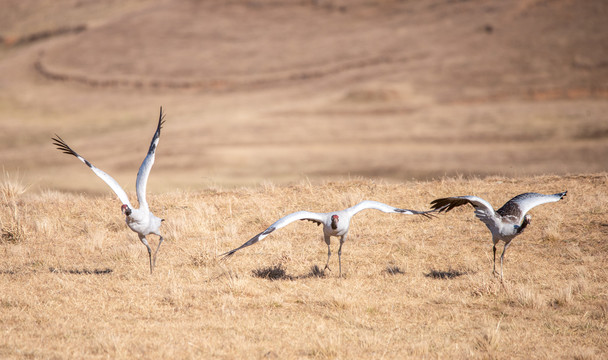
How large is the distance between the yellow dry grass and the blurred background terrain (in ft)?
33.3

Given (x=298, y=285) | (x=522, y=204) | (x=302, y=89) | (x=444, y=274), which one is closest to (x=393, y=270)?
(x=444, y=274)

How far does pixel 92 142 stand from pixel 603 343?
40.4m

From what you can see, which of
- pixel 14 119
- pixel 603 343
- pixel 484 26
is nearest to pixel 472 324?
pixel 603 343

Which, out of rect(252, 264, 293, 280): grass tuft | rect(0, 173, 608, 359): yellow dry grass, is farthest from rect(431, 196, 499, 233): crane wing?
rect(252, 264, 293, 280): grass tuft

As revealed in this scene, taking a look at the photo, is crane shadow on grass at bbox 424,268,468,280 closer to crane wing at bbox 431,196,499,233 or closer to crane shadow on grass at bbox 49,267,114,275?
crane wing at bbox 431,196,499,233

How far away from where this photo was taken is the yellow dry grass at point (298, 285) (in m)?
6.90

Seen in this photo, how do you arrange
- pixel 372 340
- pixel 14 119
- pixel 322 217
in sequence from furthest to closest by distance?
pixel 14 119 → pixel 322 217 → pixel 372 340

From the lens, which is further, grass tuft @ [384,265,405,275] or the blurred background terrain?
the blurred background terrain

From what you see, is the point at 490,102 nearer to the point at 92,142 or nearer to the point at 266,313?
the point at 92,142

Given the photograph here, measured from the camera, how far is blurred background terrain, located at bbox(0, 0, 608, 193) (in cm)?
3534

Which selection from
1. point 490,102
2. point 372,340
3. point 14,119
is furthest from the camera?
point 14,119

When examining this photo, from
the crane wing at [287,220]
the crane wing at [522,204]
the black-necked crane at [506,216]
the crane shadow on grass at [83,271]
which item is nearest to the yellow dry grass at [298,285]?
the crane shadow on grass at [83,271]

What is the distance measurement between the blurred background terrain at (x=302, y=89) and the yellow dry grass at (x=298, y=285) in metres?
10.1

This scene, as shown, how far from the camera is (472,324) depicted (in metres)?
7.61
